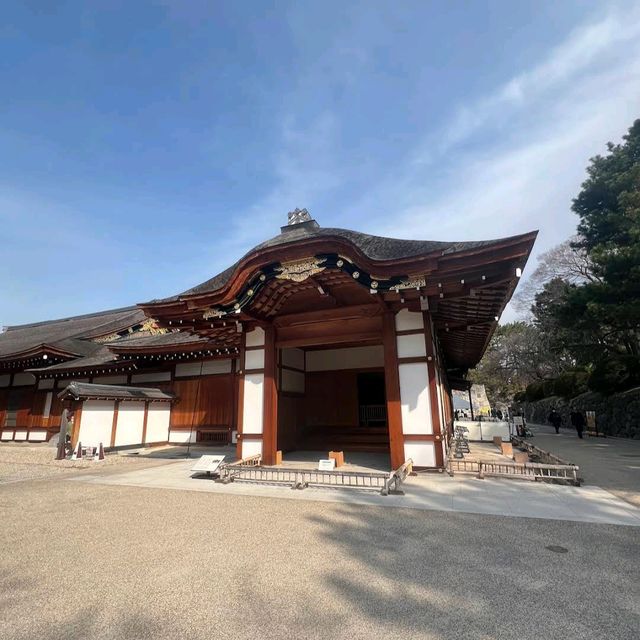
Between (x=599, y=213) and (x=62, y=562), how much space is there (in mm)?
25792

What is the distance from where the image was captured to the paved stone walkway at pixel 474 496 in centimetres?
501

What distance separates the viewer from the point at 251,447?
30.6ft

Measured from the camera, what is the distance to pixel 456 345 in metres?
14.5

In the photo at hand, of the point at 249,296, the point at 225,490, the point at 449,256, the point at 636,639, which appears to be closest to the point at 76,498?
the point at 225,490

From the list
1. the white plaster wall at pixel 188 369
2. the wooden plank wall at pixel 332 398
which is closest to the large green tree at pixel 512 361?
the wooden plank wall at pixel 332 398

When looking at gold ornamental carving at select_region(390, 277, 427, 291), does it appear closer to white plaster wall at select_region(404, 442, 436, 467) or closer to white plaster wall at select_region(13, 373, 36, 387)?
white plaster wall at select_region(404, 442, 436, 467)

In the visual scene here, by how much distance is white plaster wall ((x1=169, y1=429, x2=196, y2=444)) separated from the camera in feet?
47.9

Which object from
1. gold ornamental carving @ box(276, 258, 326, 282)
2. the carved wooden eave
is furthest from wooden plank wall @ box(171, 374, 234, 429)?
gold ornamental carving @ box(276, 258, 326, 282)

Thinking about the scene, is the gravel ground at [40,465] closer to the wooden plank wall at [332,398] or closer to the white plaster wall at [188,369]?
the white plaster wall at [188,369]

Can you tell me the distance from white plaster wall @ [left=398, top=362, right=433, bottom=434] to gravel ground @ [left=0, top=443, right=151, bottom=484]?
824 cm

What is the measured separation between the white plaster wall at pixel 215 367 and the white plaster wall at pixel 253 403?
16.8ft

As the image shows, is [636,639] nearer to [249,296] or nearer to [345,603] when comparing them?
[345,603]

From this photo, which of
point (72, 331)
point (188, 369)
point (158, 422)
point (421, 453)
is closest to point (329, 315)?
point (421, 453)

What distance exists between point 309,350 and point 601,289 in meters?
13.3
